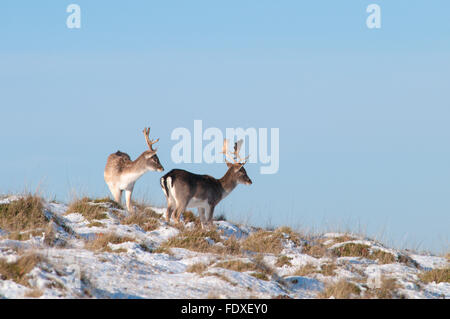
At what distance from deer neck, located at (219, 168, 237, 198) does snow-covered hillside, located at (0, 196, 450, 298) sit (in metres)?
1.57

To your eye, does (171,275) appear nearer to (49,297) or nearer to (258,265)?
(258,265)

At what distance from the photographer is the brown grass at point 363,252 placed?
1609 cm

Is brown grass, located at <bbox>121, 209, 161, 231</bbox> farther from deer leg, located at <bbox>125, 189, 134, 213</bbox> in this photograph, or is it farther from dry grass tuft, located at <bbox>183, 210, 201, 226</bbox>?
dry grass tuft, located at <bbox>183, 210, 201, 226</bbox>

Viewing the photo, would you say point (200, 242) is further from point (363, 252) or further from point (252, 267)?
point (363, 252)

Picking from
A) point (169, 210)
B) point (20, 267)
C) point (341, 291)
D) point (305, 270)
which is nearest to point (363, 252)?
point (305, 270)

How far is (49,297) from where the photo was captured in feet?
27.6

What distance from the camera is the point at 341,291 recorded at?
1024 centimetres

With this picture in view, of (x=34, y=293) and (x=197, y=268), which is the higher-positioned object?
(x=34, y=293)

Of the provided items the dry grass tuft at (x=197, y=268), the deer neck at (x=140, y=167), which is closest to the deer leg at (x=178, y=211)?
the deer neck at (x=140, y=167)

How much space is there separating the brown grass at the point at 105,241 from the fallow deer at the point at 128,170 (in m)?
4.79

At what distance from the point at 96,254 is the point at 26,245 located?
1.31m

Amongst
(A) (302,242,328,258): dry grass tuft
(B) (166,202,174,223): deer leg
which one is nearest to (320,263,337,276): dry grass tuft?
(A) (302,242,328,258): dry grass tuft

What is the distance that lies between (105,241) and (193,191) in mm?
4764
